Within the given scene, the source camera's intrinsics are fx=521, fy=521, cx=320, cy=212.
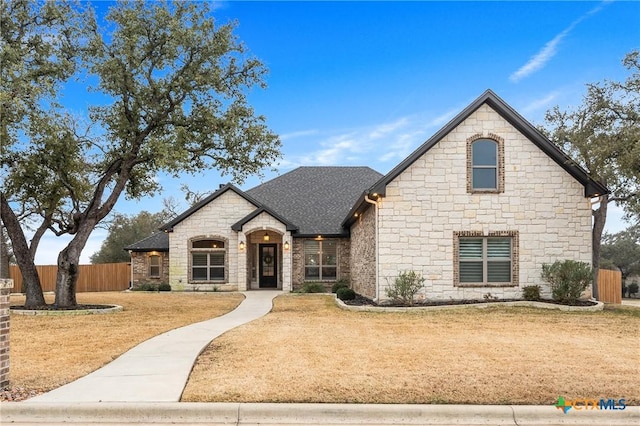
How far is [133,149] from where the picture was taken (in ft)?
58.1

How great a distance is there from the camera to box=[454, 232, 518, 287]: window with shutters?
1700 centimetres

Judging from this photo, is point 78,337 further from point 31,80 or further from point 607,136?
point 607,136

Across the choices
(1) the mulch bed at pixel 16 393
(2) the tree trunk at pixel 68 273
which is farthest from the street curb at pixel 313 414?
(2) the tree trunk at pixel 68 273

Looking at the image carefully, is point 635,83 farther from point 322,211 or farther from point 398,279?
point 322,211

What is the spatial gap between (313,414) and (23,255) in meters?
15.6

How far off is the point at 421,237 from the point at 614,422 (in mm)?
11572

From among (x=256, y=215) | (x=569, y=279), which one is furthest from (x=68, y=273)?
(x=569, y=279)

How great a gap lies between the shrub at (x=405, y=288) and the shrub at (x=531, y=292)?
11.1 ft

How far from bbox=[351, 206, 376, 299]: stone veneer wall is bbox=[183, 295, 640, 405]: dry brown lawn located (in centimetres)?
468

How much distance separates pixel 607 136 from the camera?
56.4 feet

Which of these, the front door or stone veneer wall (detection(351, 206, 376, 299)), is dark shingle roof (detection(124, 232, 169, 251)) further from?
stone veneer wall (detection(351, 206, 376, 299))

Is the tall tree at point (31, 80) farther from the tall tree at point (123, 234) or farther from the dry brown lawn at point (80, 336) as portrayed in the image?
the tall tree at point (123, 234)

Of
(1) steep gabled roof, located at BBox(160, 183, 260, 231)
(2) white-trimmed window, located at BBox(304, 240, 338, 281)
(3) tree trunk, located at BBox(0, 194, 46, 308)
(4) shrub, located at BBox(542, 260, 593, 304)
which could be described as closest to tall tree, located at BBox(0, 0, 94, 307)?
(3) tree trunk, located at BBox(0, 194, 46, 308)

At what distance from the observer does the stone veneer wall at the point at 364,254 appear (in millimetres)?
17906
